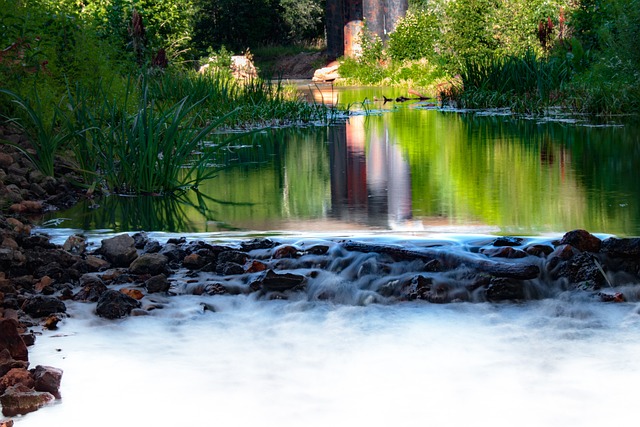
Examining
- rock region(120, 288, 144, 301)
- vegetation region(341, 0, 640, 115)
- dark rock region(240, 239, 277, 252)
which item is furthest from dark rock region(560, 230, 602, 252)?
vegetation region(341, 0, 640, 115)

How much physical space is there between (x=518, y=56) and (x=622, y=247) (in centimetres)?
1423

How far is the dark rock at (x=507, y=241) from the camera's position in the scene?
18.3 ft

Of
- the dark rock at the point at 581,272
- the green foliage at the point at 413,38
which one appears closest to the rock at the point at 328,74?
the green foliage at the point at 413,38

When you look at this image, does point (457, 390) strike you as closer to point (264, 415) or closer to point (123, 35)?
point (264, 415)

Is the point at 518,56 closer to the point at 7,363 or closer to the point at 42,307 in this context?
the point at 42,307

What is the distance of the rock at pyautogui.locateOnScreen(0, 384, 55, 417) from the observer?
11.0 feet

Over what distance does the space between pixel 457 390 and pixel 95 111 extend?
21.5 ft

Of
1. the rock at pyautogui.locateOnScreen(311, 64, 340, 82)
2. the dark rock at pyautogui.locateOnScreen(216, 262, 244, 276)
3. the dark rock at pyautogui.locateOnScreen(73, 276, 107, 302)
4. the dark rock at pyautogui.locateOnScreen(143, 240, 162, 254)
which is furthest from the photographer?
the rock at pyautogui.locateOnScreen(311, 64, 340, 82)

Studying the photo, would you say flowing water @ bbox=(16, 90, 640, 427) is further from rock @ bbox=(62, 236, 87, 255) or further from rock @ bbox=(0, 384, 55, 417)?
rock @ bbox=(62, 236, 87, 255)

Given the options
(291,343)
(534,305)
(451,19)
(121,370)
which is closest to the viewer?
(121,370)

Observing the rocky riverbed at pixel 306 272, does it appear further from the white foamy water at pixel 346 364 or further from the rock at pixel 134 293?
the white foamy water at pixel 346 364

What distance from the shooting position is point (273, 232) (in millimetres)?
6238

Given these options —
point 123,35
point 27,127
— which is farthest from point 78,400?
point 123,35

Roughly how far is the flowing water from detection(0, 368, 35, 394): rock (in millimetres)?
156
